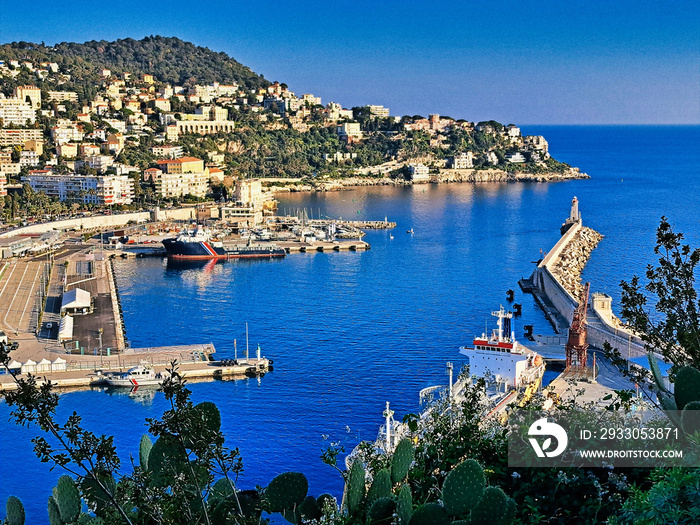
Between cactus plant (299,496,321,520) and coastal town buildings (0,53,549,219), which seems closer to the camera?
cactus plant (299,496,321,520)

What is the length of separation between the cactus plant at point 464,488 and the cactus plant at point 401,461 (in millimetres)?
443

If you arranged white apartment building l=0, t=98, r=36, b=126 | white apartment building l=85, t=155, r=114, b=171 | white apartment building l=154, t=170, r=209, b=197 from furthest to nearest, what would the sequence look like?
white apartment building l=0, t=98, r=36, b=126, white apartment building l=85, t=155, r=114, b=171, white apartment building l=154, t=170, r=209, b=197

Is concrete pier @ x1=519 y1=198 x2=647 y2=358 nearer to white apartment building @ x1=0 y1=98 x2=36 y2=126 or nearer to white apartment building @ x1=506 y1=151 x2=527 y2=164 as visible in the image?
white apartment building @ x1=0 y1=98 x2=36 y2=126

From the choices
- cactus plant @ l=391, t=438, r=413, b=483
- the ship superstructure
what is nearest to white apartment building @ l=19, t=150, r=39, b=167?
the ship superstructure

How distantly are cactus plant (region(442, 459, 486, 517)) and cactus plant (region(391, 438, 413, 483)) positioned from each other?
0.44 m

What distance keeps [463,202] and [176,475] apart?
53.2m

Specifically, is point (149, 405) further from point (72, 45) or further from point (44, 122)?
point (72, 45)

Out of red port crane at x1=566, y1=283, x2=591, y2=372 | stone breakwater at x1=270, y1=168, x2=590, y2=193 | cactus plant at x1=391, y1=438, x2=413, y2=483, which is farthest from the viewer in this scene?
stone breakwater at x1=270, y1=168, x2=590, y2=193

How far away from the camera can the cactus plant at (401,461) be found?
184 inches

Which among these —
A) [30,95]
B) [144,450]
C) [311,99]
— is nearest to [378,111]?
[311,99]

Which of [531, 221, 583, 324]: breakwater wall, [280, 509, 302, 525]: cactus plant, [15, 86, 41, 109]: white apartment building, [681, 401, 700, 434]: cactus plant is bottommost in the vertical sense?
[531, 221, 583, 324]: breakwater wall

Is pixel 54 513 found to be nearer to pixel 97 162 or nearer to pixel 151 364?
pixel 151 364

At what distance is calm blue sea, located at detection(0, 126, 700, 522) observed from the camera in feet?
44.6

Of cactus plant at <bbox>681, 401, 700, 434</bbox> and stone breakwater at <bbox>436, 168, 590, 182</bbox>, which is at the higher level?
stone breakwater at <bbox>436, 168, 590, 182</bbox>
